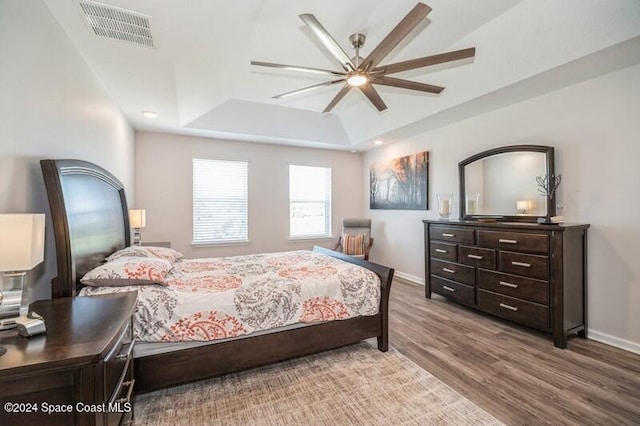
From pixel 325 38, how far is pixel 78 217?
212 centimetres

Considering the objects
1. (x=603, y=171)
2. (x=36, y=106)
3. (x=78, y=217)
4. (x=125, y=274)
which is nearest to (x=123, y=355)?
(x=125, y=274)

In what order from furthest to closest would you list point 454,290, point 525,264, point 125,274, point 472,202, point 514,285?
point 472,202 < point 454,290 < point 514,285 < point 525,264 < point 125,274

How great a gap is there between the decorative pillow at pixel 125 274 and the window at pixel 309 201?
346 cm

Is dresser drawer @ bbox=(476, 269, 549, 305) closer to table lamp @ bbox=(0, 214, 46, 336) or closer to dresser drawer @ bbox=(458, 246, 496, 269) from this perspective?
dresser drawer @ bbox=(458, 246, 496, 269)

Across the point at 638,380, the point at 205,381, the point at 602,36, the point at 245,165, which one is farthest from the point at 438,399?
the point at 245,165

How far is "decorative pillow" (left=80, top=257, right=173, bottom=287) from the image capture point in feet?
6.48

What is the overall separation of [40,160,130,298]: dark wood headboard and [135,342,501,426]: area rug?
3.31ft

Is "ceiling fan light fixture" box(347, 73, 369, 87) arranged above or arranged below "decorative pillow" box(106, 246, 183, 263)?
above

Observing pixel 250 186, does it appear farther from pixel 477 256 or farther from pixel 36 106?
pixel 477 256

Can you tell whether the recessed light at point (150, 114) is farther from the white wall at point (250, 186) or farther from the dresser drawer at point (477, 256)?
the dresser drawer at point (477, 256)

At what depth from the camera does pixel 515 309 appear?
2.96 m

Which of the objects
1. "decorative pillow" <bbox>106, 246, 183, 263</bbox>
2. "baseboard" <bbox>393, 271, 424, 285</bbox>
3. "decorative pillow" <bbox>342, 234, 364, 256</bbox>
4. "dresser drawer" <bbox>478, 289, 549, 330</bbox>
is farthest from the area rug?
"decorative pillow" <bbox>342, 234, 364, 256</bbox>

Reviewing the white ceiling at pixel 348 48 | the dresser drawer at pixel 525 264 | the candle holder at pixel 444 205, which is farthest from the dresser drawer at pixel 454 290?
the white ceiling at pixel 348 48

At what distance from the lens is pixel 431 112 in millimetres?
3775
